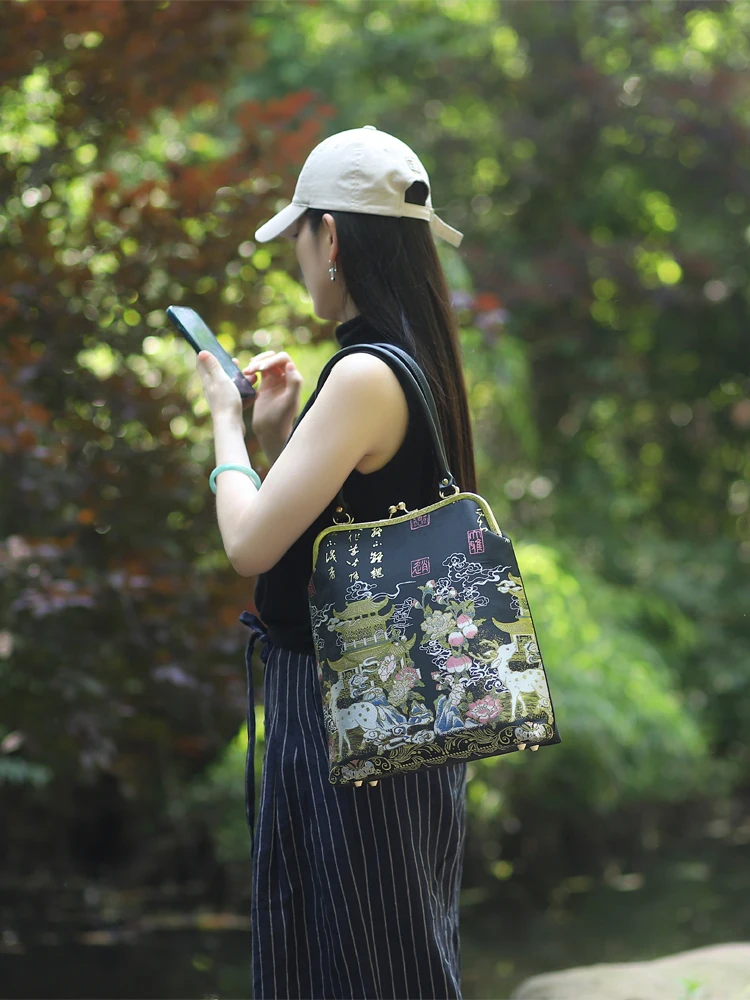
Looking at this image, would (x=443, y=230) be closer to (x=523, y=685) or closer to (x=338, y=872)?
(x=523, y=685)

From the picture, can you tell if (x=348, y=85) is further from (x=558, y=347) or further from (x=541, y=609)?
(x=541, y=609)

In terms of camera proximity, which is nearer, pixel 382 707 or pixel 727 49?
pixel 382 707

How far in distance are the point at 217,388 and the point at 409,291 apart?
290 millimetres

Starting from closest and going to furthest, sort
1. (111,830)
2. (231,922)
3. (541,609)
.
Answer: (231,922) → (111,830) → (541,609)

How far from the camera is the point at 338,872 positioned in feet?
4.55

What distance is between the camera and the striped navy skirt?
1390mm

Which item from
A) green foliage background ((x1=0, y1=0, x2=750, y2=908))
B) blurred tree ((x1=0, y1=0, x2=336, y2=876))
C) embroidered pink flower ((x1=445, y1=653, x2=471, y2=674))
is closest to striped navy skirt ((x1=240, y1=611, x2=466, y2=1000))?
embroidered pink flower ((x1=445, y1=653, x2=471, y2=674))

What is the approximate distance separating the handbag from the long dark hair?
0.70 ft

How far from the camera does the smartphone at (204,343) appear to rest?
155 centimetres

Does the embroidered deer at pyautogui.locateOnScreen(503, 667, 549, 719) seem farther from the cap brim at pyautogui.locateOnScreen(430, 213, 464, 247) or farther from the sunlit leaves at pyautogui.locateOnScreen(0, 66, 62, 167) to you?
the sunlit leaves at pyautogui.locateOnScreen(0, 66, 62, 167)

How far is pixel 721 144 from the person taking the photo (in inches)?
292

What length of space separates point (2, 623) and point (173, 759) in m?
1.33

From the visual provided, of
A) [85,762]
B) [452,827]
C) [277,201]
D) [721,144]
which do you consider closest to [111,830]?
[85,762]

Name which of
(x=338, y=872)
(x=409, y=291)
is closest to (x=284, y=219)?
(x=409, y=291)
